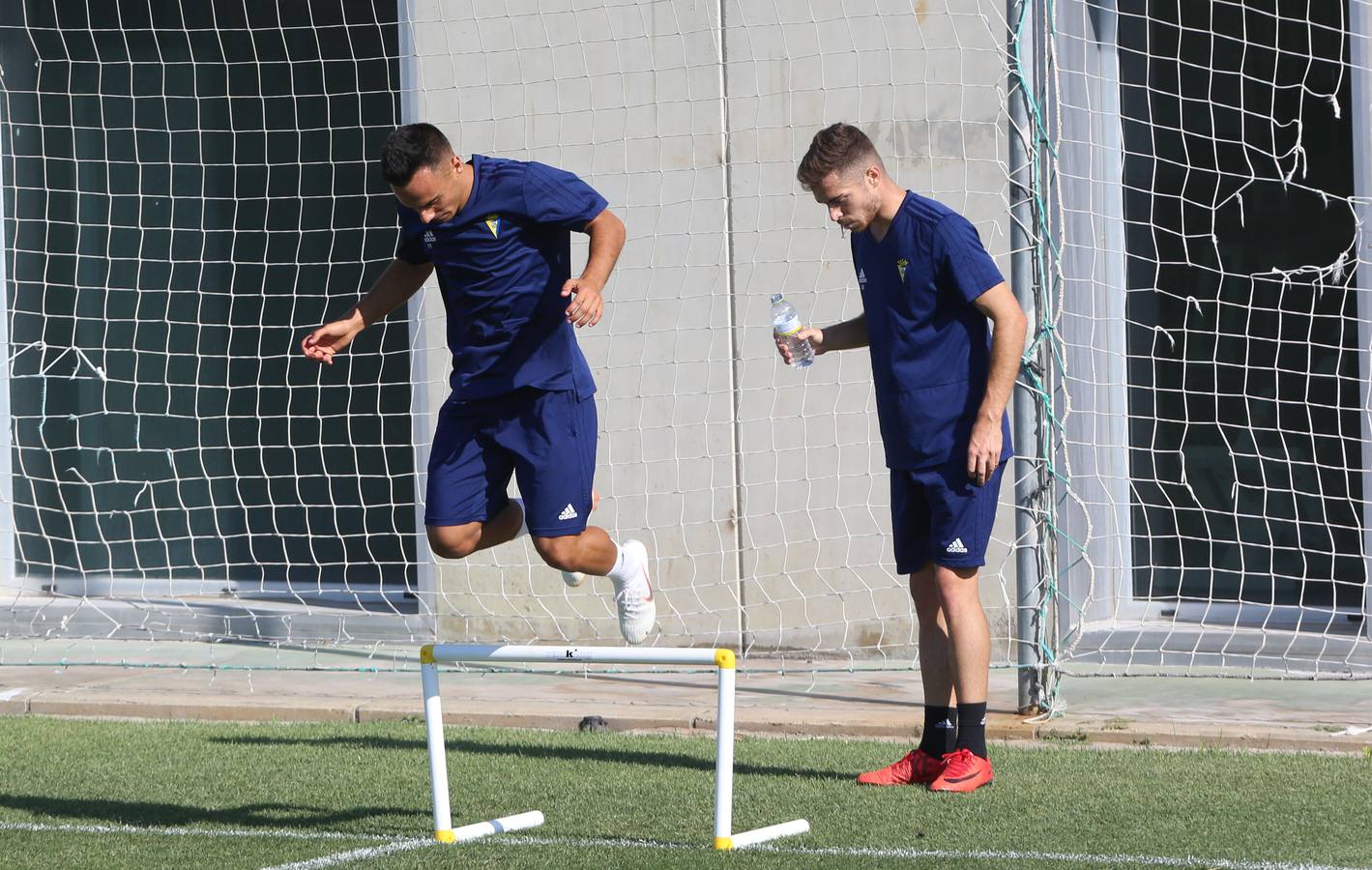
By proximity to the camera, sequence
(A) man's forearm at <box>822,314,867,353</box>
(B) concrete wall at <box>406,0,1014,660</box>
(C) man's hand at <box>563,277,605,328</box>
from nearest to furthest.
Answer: (C) man's hand at <box>563,277,605,328</box>, (A) man's forearm at <box>822,314,867,353</box>, (B) concrete wall at <box>406,0,1014,660</box>

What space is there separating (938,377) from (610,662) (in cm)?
141

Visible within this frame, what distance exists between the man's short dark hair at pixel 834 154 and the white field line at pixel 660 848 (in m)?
1.93

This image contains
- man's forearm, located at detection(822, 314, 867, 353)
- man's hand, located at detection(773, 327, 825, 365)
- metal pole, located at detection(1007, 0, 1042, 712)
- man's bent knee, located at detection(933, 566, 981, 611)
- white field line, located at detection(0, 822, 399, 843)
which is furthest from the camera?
metal pole, located at detection(1007, 0, 1042, 712)

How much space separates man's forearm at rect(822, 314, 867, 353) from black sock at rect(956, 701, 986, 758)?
1.19 meters

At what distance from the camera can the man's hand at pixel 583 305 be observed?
4.85 metres

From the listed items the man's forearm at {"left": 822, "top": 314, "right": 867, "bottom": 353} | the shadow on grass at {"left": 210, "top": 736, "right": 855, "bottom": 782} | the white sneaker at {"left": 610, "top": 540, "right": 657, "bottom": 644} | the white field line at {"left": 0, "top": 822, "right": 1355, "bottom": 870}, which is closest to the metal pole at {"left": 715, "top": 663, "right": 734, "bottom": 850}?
the white field line at {"left": 0, "top": 822, "right": 1355, "bottom": 870}

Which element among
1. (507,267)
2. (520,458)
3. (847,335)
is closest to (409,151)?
(507,267)

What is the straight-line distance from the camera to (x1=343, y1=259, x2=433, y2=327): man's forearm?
5582mm

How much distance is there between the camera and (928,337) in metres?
5.40

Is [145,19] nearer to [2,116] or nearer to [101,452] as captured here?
[2,116]

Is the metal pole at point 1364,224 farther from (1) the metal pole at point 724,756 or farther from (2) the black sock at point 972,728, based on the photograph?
(1) the metal pole at point 724,756

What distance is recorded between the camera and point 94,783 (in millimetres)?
5852

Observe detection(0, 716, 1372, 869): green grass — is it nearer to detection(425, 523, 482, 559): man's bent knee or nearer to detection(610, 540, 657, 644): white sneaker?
detection(610, 540, 657, 644): white sneaker

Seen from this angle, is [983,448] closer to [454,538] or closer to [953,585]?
[953,585]
